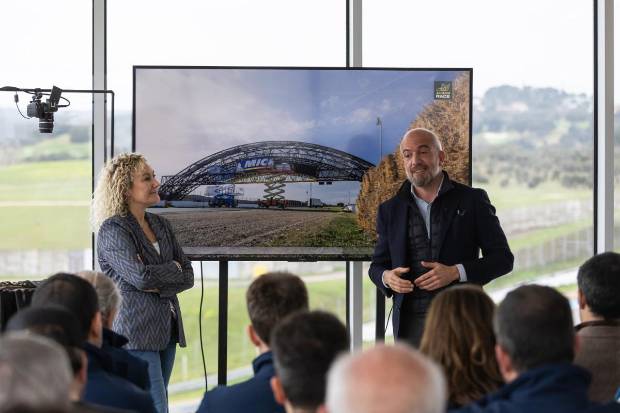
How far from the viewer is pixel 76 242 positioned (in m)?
6.10

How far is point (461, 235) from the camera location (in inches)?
183

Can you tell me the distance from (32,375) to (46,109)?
166 inches

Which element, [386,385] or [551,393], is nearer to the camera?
[386,385]

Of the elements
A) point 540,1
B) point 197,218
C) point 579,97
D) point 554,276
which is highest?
point 540,1

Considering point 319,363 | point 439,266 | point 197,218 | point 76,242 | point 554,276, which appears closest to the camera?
point 319,363

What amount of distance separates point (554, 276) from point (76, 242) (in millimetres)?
3452

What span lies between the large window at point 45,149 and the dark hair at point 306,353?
165 inches

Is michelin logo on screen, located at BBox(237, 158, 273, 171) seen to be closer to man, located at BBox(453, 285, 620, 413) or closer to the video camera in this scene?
the video camera

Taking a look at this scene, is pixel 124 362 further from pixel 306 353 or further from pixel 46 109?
pixel 46 109

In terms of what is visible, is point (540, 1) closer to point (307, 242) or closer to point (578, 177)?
point (578, 177)

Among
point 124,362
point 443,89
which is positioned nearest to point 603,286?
point 124,362

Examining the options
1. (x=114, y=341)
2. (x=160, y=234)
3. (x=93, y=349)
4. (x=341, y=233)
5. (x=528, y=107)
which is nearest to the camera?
(x=93, y=349)

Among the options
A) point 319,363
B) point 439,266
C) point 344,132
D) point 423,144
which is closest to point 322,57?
point 344,132

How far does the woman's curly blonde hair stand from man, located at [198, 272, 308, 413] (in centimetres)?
186
